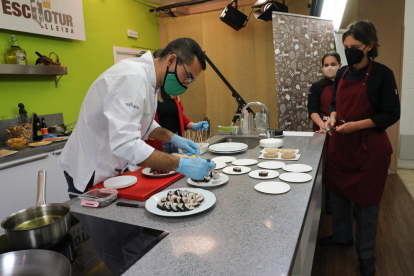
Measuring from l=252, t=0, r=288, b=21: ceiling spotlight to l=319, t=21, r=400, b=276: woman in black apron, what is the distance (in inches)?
86.6

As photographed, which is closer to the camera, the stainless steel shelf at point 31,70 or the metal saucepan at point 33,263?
the metal saucepan at point 33,263

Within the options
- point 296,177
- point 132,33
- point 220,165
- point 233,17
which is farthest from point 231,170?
point 132,33

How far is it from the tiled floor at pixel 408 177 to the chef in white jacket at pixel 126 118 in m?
3.50

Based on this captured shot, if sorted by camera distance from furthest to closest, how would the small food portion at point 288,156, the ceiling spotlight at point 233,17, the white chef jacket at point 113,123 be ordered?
the ceiling spotlight at point 233,17
the small food portion at point 288,156
the white chef jacket at point 113,123

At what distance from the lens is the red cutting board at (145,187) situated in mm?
1275

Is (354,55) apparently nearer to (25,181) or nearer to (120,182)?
(120,182)

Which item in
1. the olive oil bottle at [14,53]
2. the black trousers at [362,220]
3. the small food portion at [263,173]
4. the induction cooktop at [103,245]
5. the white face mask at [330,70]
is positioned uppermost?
the olive oil bottle at [14,53]

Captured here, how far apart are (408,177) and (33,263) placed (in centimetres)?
483

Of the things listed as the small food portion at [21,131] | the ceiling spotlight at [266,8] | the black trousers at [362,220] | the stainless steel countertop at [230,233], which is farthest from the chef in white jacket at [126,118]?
the ceiling spotlight at [266,8]

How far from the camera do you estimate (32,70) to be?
112 inches

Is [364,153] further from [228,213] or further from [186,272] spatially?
[186,272]

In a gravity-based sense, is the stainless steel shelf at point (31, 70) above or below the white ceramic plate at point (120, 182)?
above

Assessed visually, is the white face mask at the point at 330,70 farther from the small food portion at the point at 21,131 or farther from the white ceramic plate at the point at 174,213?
the small food portion at the point at 21,131

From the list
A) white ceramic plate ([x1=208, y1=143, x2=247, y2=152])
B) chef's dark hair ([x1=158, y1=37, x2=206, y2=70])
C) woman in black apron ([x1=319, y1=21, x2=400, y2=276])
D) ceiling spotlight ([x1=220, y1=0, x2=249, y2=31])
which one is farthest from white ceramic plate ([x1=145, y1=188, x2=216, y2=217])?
ceiling spotlight ([x1=220, y1=0, x2=249, y2=31])
